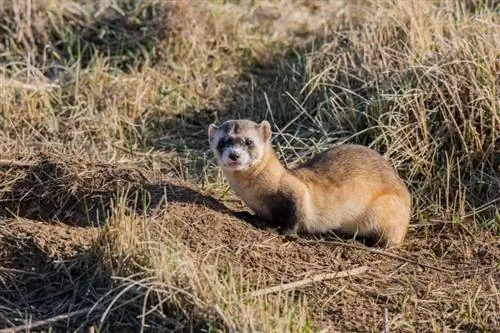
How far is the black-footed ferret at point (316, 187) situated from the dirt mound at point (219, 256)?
14 centimetres

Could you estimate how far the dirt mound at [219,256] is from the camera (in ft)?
18.4

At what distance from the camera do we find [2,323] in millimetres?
5312

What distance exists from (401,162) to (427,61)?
0.95m

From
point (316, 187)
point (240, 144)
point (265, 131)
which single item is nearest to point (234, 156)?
point (240, 144)

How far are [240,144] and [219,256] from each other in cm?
82

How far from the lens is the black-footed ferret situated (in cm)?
650

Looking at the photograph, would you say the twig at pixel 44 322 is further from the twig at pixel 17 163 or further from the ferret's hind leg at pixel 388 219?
the ferret's hind leg at pixel 388 219

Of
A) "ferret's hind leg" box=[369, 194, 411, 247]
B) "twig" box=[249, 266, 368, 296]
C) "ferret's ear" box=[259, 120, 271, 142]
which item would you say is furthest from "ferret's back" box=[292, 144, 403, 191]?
"twig" box=[249, 266, 368, 296]

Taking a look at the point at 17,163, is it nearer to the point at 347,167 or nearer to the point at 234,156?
the point at 234,156

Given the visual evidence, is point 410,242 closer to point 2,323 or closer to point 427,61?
point 427,61

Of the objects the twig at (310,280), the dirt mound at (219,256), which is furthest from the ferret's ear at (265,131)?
the twig at (310,280)

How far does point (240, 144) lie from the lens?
21.1 ft

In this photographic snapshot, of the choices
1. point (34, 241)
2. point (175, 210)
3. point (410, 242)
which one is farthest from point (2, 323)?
point (410, 242)

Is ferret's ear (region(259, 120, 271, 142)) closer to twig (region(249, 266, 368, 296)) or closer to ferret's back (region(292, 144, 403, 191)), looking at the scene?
Answer: ferret's back (region(292, 144, 403, 191))
